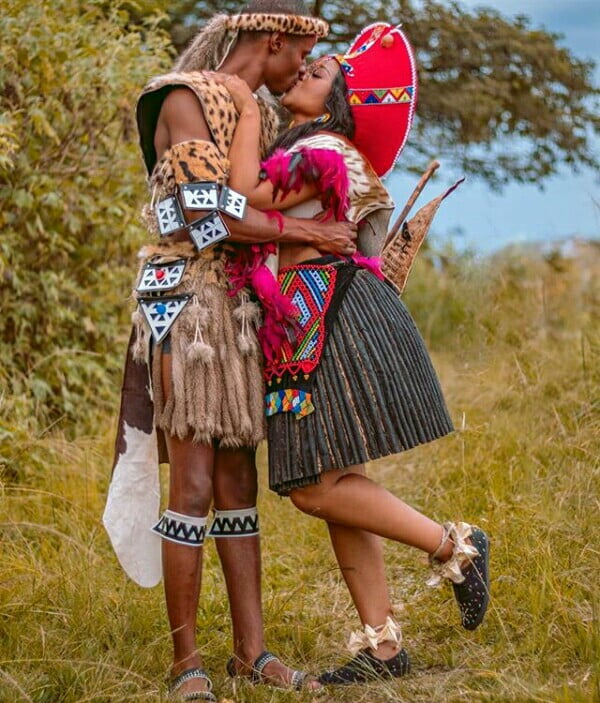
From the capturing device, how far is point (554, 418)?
5637 mm

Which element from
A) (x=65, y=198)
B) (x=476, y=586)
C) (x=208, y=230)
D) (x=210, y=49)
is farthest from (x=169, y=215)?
(x=65, y=198)

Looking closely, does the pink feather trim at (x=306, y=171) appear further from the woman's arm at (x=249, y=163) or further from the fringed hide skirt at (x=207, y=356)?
the fringed hide skirt at (x=207, y=356)

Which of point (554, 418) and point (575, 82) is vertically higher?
point (575, 82)

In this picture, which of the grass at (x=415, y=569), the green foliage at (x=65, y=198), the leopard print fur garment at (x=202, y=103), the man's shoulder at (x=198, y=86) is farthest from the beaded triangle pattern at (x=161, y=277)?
the green foliage at (x=65, y=198)

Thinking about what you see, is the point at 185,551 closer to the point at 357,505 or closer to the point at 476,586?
the point at 357,505

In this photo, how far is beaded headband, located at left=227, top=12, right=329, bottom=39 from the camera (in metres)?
3.37

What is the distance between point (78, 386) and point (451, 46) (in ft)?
16.7

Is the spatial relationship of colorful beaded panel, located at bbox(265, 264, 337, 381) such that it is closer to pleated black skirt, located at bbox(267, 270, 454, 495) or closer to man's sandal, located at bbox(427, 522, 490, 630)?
pleated black skirt, located at bbox(267, 270, 454, 495)

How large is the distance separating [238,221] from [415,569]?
6.59 ft

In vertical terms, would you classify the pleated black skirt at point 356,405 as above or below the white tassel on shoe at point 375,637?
above

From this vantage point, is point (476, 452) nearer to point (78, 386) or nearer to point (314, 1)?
point (78, 386)

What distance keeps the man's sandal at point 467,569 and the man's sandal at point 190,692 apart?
0.73 m

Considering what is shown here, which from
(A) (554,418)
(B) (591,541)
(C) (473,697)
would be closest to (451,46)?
(A) (554,418)

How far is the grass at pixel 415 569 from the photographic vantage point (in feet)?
11.2
